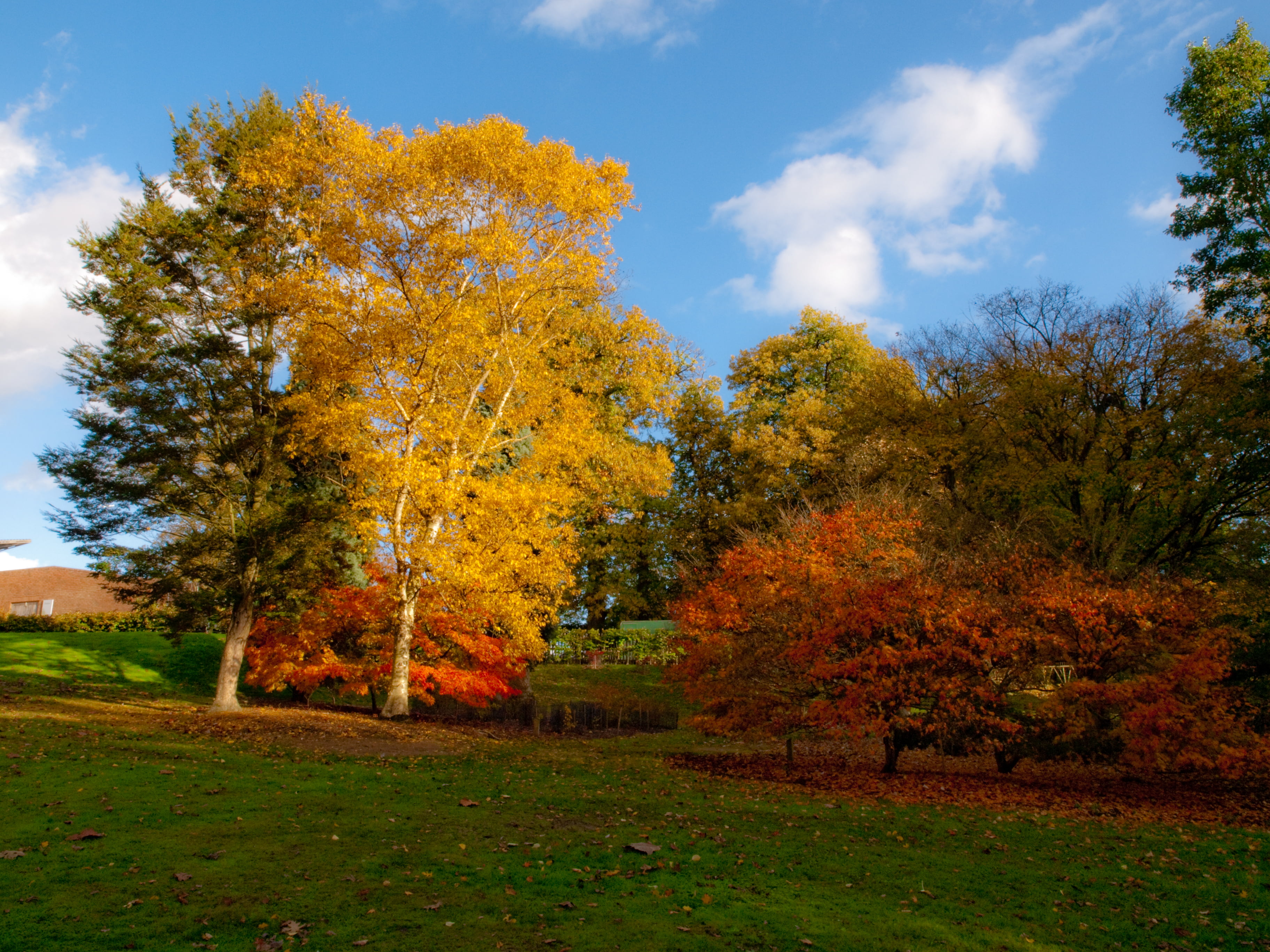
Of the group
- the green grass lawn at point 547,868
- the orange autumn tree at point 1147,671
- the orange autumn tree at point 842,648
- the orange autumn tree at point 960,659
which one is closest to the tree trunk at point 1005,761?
the orange autumn tree at point 960,659

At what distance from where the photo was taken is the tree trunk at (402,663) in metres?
18.2

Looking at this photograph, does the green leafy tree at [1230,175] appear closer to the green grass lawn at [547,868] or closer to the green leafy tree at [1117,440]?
the green leafy tree at [1117,440]

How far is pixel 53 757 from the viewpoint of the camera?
10383 mm

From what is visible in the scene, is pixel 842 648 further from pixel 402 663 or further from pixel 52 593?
pixel 52 593

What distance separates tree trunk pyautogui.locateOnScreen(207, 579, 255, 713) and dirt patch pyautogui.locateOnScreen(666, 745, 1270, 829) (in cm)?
1081

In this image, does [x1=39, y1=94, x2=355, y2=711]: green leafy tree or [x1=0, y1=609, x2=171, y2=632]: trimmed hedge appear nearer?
[x1=39, y1=94, x2=355, y2=711]: green leafy tree

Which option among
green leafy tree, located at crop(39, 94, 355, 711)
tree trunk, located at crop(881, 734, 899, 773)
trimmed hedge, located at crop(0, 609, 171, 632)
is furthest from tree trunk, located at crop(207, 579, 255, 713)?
trimmed hedge, located at crop(0, 609, 171, 632)

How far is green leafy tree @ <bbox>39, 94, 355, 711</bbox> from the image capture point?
695 inches

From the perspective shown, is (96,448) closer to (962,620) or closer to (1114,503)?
(962,620)

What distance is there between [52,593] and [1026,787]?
176 feet

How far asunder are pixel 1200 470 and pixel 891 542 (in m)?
10.9

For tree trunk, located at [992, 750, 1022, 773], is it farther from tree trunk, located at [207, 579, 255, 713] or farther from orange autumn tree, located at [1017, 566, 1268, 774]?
tree trunk, located at [207, 579, 255, 713]

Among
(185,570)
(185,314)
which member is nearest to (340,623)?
(185,570)

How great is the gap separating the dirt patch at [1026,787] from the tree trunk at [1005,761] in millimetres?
154
